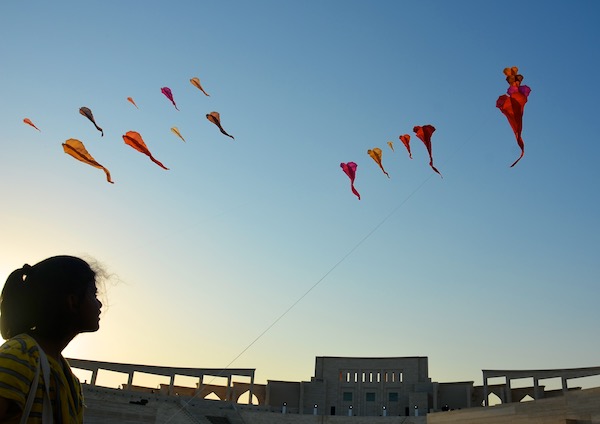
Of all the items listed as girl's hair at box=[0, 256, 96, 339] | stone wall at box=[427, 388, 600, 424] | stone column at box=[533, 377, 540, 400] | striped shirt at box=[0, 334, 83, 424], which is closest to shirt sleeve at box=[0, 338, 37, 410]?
striped shirt at box=[0, 334, 83, 424]

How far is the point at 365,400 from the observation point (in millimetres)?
70750

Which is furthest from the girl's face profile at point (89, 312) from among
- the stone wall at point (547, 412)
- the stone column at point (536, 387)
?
the stone column at point (536, 387)

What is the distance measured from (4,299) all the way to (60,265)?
0.28 m

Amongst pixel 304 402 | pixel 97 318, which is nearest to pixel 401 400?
pixel 304 402

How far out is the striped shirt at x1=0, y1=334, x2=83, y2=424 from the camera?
2043 millimetres

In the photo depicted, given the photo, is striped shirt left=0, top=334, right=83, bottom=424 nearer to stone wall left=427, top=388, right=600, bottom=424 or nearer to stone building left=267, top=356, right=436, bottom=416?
stone wall left=427, top=388, right=600, bottom=424

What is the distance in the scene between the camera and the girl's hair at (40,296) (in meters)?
2.56

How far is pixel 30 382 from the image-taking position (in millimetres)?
2111

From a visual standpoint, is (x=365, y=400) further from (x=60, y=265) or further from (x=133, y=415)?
(x=60, y=265)

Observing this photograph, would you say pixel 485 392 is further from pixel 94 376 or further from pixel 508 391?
pixel 94 376

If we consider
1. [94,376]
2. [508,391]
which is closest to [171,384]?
[94,376]

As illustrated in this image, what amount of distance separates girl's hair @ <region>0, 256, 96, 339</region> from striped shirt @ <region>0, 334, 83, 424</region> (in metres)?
0.21

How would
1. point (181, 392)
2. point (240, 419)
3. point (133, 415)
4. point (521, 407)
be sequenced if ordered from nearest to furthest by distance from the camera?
point (521, 407) < point (133, 415) < point (240, 419) < point (181, 392)

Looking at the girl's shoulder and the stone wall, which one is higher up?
the stone wall
